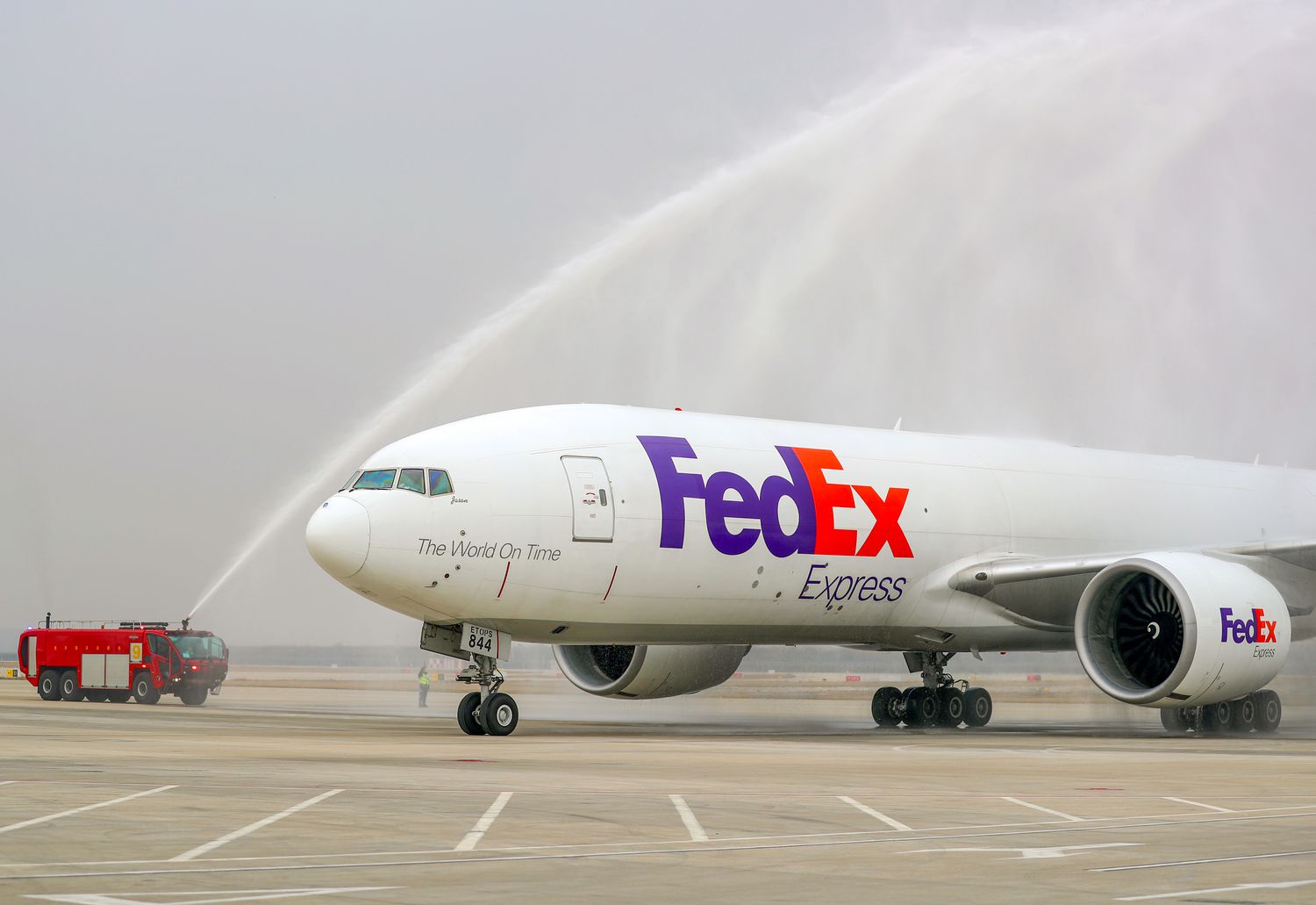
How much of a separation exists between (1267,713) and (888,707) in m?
6.03

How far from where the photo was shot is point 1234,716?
24.4m

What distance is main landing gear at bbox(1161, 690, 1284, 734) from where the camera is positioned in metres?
24.3

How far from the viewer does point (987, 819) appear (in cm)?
988

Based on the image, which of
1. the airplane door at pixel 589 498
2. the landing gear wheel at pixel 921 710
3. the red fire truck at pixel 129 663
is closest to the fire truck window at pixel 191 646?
the red fire truck at pixel 129 663

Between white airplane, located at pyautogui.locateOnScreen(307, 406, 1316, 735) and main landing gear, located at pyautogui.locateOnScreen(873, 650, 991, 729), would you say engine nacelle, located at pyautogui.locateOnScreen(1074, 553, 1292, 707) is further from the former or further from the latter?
main landing gear, located at pyautogui.locateOnScreen(873, 650, 991, 729)

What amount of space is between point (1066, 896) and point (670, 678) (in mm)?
19585

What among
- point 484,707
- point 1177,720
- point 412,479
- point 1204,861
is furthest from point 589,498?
point 1204,861

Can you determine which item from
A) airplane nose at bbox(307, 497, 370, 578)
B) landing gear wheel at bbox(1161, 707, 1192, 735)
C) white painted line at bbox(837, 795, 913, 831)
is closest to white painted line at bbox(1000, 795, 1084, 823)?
white painted line at bbox(837, 795, 913, 831)

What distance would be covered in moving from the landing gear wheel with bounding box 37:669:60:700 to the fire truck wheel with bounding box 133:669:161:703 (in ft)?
9.23

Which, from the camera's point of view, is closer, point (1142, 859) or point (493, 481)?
point (1142, 859)

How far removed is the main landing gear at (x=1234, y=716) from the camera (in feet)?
79.7

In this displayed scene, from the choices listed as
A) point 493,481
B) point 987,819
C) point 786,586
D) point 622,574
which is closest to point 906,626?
point 786,586

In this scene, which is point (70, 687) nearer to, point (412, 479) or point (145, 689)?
point (145, 689)

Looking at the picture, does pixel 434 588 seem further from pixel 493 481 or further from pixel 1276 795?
pixel 1276 795
